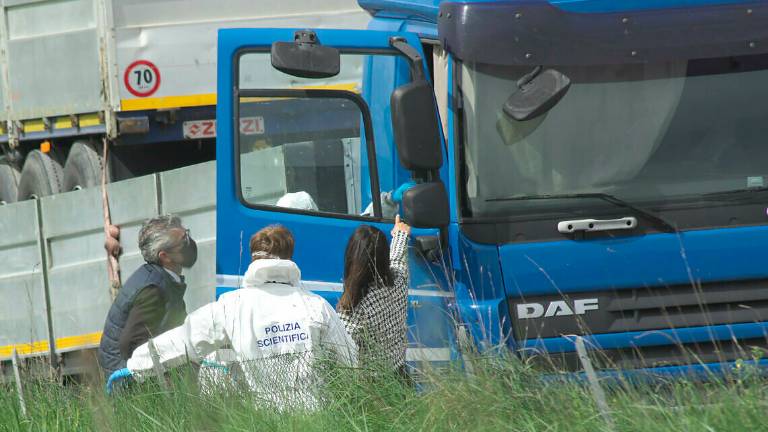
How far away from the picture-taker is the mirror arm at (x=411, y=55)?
5.23 metres

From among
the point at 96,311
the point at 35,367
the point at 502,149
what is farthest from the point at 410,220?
the point at 96,311

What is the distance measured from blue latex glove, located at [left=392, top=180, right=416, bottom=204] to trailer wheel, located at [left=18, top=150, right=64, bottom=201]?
7643 millimetres

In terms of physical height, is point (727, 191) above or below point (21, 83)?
above

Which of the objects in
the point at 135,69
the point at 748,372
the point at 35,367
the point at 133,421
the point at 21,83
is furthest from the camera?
the point at 21,83

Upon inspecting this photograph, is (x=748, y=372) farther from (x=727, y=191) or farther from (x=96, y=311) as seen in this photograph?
(x=96, y=311)

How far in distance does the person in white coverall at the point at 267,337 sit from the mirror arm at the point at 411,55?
1.01 meters

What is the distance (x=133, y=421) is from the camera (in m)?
4.83

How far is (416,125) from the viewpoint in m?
5.01

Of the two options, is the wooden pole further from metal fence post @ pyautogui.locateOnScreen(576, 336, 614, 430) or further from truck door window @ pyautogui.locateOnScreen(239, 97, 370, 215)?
metal fence post @ pyautogui.locateOnScreen(576, 336, 614, 430)

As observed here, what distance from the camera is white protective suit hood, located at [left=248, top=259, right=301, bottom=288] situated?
15.8 ft

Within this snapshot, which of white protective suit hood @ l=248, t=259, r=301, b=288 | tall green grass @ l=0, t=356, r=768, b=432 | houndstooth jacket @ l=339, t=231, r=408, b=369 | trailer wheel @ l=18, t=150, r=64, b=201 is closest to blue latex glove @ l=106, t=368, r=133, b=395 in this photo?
tall green grass @ l=0, t=356, r=768, b=432

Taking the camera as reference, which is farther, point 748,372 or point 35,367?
point 35,367

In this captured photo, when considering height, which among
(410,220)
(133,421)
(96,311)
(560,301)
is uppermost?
(410,220)

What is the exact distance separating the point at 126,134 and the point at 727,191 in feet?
25.2
